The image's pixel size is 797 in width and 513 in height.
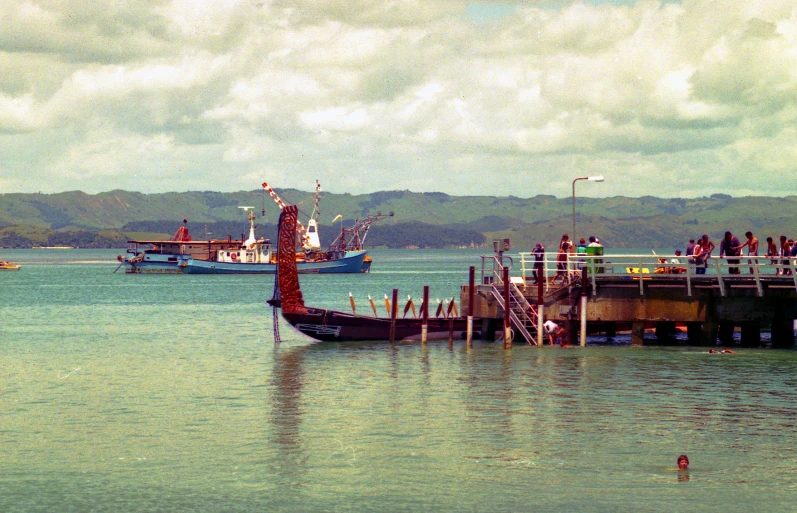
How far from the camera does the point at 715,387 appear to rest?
37562 mm

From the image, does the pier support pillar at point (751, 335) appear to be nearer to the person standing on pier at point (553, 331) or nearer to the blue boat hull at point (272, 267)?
the person standing on pier at point (553, 331)

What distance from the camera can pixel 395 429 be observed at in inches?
1195

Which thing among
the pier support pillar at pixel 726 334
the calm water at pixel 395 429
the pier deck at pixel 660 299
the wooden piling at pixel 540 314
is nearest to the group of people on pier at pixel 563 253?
the pier deck at pixel 660 299

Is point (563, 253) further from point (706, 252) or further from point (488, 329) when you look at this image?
point (706, 252)

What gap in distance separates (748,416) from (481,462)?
10287 mm

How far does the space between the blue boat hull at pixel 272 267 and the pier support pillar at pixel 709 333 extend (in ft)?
377

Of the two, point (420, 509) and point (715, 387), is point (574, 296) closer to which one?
point (715, 387)

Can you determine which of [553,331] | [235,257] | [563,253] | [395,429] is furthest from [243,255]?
[395,429]

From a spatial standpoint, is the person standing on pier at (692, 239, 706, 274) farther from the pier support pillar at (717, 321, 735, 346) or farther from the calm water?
the calm water

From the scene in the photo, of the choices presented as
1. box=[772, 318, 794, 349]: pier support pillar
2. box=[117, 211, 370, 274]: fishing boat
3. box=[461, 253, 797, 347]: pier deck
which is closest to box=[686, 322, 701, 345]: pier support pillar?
box=[461, 253, 797, 347]: pier deck

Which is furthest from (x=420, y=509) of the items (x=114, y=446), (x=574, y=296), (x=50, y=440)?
(x=574, y=296)

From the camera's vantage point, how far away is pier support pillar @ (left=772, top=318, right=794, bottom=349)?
4825 cm

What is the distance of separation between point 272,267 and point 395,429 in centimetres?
13874

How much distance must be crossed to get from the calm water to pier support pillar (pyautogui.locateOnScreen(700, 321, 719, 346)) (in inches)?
40.7
